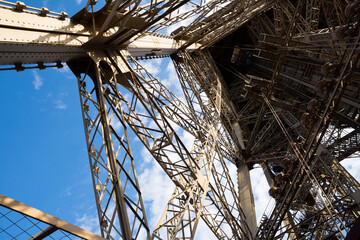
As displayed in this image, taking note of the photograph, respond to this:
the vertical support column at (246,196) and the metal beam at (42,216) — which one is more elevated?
the vertical support column at (246,196)

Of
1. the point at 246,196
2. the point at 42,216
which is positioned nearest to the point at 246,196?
the point at 246,196

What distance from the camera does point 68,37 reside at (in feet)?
28.2

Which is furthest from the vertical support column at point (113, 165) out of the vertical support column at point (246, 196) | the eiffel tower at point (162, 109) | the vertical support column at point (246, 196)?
the vertical support column at point (246, 196)

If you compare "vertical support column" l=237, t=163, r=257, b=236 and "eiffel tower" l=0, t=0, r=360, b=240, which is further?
"vertical support column" l=237, t=163, r=257, b=236

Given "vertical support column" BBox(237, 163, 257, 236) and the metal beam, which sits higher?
"vertical support column" BBox(237, 163, 257, 236)

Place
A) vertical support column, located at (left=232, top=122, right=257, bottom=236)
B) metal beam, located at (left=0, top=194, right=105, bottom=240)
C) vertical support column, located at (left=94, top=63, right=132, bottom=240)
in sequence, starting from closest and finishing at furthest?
metal beam, located at (left=0, top=194, right=105, bottom=240)
vertical support column, located at (left=94, top=63, right=132, bottom=240)
vertical support column, located at (left=232, top=122, right=257, bottom=236)

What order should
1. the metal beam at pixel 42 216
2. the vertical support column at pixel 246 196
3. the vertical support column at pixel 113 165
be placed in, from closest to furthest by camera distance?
1. the metal beam at pixel 42 216
2. the vertical support column at pixel 113 165
3. the vertical support column at pixel 246 196

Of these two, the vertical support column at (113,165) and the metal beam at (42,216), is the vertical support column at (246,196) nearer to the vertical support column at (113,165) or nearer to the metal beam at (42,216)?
the vertical support column at (113,165)

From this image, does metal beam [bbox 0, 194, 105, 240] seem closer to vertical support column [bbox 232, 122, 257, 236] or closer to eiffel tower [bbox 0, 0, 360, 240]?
eiffel tower [bbox 0, 0, 360, 240]

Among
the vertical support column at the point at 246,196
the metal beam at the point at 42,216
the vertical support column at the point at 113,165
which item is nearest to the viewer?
the metal beam at the point at 42,216

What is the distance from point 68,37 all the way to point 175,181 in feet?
16.5

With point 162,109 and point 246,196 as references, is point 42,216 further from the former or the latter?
point 246,196

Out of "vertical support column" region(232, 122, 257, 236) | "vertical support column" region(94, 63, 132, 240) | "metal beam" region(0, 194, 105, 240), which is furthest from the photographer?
"vertical support column" region(232, 122, 257, 236)

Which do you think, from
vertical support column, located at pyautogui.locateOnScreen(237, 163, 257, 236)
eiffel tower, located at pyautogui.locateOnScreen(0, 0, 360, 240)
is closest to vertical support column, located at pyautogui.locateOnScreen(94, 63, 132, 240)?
eiffel tower, located at pyautogui.locateOnScreen(0, 0, 360, 240)
